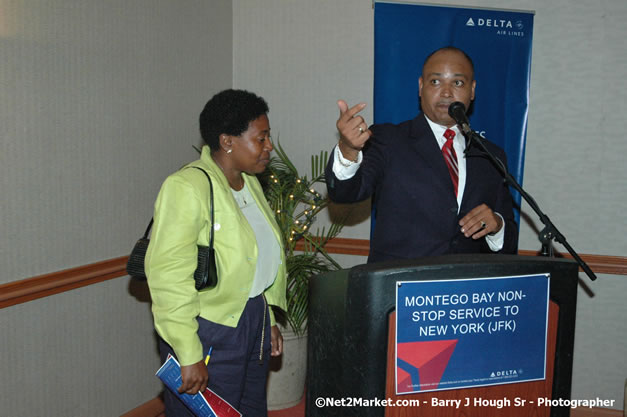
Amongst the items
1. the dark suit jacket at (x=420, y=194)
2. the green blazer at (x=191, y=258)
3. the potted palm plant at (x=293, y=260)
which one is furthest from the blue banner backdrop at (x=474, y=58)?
the green blazer at (x=191, y=258)

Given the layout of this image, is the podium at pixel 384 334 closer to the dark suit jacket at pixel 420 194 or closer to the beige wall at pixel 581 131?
the dark suit jacket at pixel 420 194

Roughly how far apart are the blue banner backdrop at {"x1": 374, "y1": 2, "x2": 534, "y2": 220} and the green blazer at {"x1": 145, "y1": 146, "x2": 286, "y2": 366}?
63.3 inches

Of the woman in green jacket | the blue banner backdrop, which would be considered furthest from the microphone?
the blue banner backdrop

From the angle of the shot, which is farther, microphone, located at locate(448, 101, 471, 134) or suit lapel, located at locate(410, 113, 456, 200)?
suit lapel, located at locate(410, 113, 456, 200)

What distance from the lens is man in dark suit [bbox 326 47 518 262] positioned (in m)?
1.87

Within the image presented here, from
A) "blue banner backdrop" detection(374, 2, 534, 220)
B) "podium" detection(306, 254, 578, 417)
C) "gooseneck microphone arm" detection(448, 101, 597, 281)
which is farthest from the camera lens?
"blue banner backdrop" detection(374, 2, 534, 220)

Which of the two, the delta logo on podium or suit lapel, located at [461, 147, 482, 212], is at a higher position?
suit lapel, located at [461, 147, 482, 212]

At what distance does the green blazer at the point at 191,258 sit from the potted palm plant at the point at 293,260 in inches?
49.6

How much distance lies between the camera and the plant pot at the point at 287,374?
10.9 feet

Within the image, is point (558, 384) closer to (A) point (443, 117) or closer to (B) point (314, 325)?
(B) point (314, 325)

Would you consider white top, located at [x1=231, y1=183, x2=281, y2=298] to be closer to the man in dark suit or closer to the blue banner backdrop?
the man in dark suit

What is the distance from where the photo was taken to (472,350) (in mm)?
958

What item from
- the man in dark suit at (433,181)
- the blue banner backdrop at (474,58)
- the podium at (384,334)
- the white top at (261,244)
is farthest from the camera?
Answer: the blue banner backdrop at (474,58)

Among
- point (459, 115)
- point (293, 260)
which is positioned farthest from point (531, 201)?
point (293, 260)
